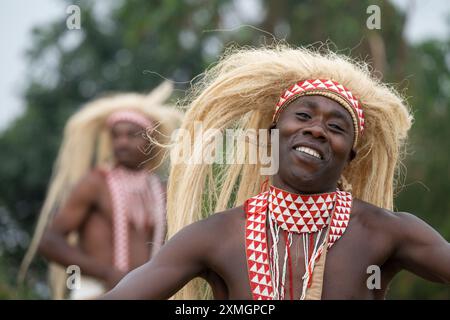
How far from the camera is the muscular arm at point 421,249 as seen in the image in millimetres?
4492

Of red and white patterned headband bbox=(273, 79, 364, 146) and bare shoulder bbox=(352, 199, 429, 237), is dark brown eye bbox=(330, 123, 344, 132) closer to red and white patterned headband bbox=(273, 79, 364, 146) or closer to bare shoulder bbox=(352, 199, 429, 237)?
red and white patterned headband bbox=(273, 79, 364, 146)

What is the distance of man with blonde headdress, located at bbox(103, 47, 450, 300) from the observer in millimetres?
4473

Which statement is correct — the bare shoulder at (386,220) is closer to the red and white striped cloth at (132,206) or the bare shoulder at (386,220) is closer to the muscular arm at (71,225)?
the red and white striped cloth at (132,206)

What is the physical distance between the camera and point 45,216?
30.8 feet

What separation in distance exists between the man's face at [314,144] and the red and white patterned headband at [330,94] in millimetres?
22

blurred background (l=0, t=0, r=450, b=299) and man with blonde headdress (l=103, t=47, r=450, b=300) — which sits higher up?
blurred background (l=0, t=0, r=450, b=299)

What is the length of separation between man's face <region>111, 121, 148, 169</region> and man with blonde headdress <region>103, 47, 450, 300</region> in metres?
3.86

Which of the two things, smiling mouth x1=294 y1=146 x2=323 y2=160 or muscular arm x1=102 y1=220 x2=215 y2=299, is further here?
smiling mouth x1=294 y1=146 x2=323 y2=160

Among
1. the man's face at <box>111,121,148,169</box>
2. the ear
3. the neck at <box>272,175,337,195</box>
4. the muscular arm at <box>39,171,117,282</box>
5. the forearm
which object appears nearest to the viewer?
the neck at <box>272,175,337,195</box>

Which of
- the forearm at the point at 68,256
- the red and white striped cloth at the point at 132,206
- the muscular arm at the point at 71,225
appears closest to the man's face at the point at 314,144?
the red and white striped cloth at the point at 132,206

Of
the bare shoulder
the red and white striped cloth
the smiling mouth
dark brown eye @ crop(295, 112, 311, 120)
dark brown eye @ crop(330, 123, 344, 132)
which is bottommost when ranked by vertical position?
the bare shoulder

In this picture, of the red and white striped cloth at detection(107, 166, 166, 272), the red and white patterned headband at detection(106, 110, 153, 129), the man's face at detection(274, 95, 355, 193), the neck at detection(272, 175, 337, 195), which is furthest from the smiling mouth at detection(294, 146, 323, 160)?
the red and white patterned headband at detection(106, 110, 153, 129)

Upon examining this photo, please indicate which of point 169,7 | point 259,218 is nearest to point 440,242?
point 259,218

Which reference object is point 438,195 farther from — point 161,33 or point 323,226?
point 323,226
